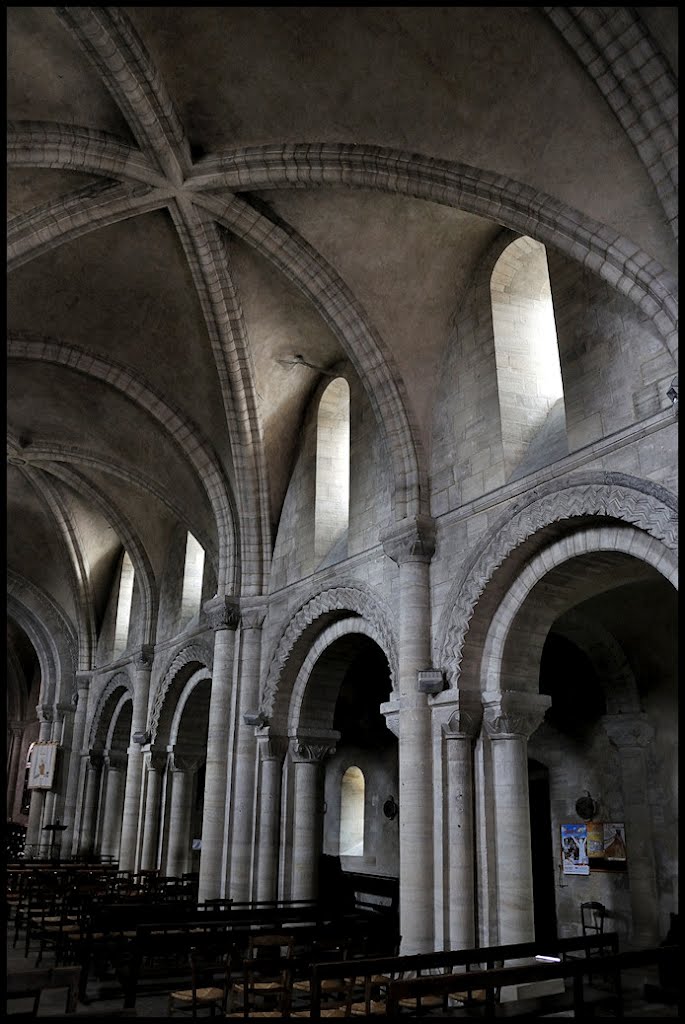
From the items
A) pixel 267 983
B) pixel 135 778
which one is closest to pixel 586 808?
pixel 267 983

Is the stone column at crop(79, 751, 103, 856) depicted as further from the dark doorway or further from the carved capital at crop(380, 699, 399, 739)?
the carved capital at crop(380, 699, 399, 739)

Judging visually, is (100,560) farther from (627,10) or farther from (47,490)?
(627,10)

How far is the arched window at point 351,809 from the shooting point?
21.0 m

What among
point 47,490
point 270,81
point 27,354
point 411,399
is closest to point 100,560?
point 47,490

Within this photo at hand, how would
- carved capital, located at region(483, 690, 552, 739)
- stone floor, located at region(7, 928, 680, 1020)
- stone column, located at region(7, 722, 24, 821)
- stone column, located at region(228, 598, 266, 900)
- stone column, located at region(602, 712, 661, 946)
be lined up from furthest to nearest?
stone column, located at region(7, 722, 24, 821), stone column, located at region(228, 598, 266, 900), stone column, located at region(602, 712, 661, 946), carved capital, located at region(483, 690, 552, 739), stone floor, located at region(7, 928, 680, 1020)

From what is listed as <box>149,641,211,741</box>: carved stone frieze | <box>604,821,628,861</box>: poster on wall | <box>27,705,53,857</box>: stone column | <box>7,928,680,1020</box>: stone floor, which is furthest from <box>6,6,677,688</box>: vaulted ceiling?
<box>27,705,53,857</box>: stone column

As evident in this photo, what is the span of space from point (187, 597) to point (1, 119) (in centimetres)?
1665

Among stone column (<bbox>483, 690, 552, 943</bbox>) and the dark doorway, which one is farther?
the dark doorway

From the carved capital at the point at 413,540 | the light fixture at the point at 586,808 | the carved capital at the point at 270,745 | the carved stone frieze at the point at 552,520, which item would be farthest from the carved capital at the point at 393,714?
the light fixture at the point at 586,808

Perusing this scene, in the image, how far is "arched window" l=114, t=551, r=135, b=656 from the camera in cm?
2486

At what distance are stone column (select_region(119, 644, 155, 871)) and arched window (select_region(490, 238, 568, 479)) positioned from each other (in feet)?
43.3

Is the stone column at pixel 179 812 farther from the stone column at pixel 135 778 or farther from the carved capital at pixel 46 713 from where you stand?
the carved capital at pixel 46 713

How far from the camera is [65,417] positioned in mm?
18281

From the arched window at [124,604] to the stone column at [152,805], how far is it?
4952 millimetres
